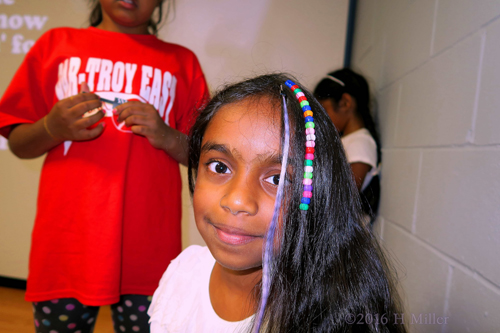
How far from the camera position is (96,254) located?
76 centimetres

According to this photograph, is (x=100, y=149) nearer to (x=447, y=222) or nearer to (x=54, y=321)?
(x=54, y=321)

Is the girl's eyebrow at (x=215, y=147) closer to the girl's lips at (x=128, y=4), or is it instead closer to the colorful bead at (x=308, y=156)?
the colorful bead at (x=308, y=156)

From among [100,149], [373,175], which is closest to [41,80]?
[100,149]

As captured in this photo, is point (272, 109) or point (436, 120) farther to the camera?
Answer: point (436, 120)

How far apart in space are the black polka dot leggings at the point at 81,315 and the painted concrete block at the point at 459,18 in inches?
37.8

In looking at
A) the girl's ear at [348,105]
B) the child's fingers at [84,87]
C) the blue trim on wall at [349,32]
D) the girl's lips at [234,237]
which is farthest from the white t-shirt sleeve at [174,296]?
the blue trim on wall at [349,32]

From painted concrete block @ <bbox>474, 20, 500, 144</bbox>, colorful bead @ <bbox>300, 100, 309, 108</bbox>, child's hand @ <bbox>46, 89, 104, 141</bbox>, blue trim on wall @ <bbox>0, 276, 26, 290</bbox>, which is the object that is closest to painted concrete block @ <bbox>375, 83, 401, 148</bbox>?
painted concrete block @ <bbox>474, 20, 500, 144</bbox>

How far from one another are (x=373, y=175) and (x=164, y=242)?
34.4 inches

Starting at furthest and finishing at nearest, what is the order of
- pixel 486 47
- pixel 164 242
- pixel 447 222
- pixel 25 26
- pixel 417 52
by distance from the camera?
pixel 25 26, pixel 417 52, pixel 164 242, pixel 447 222, pixel 486 47

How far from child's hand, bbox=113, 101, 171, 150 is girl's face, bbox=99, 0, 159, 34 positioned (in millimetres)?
269

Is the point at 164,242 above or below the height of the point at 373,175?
below

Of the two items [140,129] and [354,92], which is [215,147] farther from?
[354,92]

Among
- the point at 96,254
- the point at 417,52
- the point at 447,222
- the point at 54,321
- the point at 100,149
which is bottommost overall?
the point at 54,321

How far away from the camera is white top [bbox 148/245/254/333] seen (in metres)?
0.58
